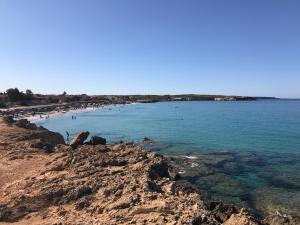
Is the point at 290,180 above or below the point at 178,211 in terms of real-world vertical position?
below

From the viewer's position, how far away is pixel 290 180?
29.3 metres

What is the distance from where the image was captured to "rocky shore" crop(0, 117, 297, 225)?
47.9 ft

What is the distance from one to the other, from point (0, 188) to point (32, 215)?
522 cm

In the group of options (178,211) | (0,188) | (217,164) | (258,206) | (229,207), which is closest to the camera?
(178,211)

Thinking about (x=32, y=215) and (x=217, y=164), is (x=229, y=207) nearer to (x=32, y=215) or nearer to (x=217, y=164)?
(x=32, y=215)

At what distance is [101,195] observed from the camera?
17172 millimetres

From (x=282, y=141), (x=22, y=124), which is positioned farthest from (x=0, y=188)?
(x=282, y=141)

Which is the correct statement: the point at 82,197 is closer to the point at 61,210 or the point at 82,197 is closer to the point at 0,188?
the point at 61,210

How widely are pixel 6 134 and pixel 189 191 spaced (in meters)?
24.8

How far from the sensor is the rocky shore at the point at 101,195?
14.6 meters

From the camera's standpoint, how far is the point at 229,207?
17.2 metres

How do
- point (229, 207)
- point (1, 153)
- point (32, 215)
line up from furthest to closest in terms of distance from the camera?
point (1, 153)
point (229, 207)
point (32, 215)

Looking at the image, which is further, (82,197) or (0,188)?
(0,188)

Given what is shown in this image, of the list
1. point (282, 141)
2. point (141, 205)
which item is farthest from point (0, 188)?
point (282, 141)
